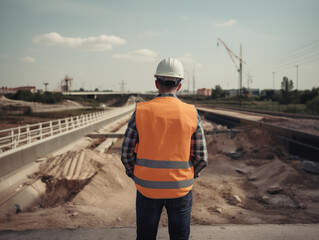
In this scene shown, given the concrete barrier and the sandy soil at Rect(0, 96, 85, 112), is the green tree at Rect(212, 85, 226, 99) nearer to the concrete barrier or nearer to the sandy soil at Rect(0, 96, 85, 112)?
the sandy soil at Rect(0, 96, 85, 112)

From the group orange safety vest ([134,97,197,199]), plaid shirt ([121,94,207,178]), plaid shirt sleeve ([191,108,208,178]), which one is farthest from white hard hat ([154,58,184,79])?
plaid shirt sleeve ([191,108,208,178])

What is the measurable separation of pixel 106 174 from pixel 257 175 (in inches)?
238

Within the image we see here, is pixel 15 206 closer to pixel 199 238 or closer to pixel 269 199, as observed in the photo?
pixel 199 238

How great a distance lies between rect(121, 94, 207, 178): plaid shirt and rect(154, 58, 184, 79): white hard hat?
19 centimetres

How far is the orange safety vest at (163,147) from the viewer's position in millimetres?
2186

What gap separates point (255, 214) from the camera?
611cm

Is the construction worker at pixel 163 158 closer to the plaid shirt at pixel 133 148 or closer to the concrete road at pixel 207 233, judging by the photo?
the plaid shirt at pixel 133 148

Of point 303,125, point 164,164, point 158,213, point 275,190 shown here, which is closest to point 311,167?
point 275,190

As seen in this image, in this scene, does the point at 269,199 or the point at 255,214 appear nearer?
the point at 255,214

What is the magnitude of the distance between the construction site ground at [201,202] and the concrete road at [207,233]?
0.04ft

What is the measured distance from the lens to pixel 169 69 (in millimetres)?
2402

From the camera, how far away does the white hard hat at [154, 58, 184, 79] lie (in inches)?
94.4

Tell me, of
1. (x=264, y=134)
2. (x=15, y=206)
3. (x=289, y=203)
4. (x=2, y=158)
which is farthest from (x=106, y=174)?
(x=264, y=134)

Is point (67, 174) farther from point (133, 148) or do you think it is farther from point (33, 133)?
point (133, 148)
